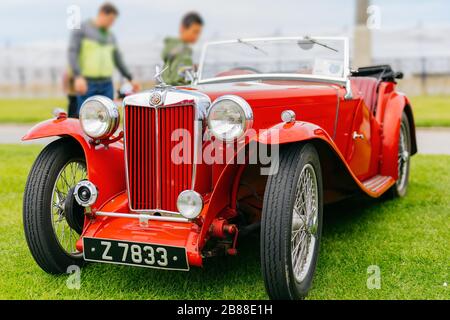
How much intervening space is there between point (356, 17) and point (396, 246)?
25.5 ft

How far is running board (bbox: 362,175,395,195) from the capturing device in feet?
14.3

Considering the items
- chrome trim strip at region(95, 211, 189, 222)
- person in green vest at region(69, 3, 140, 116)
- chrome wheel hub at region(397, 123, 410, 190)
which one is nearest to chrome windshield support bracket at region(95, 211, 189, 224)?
chrome trim strip at region(95, 211, 189, 222)

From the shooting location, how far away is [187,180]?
3.20m

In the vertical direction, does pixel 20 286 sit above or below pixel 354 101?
below

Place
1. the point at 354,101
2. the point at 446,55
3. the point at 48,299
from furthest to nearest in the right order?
the point at 446,55 → the point at 354,101 → the point at 48,299

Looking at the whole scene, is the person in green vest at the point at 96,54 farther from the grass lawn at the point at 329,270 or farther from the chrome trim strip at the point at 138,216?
the chrome trim strip at the point at 138,216

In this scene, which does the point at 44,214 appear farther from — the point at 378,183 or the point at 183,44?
the point at 183,44

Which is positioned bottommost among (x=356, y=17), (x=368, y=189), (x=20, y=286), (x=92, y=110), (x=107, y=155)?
(x=20, y=286)

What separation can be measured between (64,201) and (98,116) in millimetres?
580

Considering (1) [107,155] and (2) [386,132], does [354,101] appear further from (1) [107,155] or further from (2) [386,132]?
(1) [107,155]

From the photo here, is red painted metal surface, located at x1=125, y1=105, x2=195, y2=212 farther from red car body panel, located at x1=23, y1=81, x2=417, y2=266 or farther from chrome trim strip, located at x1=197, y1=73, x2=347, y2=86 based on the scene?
chrome trim strip, located at x1=197, y1=73, x2=347, y2=86
